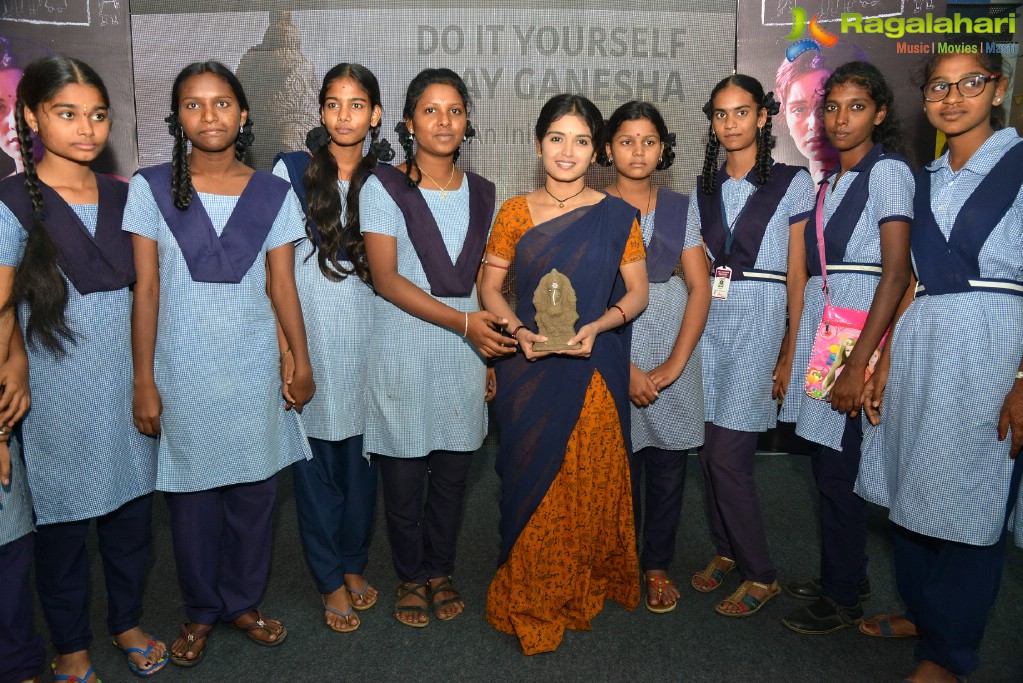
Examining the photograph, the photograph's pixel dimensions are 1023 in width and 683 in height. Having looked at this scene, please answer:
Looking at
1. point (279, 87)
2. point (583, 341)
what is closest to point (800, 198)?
point (583, 341)

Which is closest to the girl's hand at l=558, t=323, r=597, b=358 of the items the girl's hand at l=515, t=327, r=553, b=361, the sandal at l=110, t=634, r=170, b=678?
the girl's hand at l=515, t=327, r=553, b=361

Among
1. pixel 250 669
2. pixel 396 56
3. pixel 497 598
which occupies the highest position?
pixel 396 56

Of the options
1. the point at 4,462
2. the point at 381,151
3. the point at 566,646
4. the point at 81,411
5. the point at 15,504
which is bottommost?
the point at 566,646

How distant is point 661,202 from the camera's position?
2512mm

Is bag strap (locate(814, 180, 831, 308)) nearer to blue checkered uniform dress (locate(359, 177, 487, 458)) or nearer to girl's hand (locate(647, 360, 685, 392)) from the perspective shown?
girl's hand (locate(647, 360, 685, 392))

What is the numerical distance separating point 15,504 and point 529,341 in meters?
1.38

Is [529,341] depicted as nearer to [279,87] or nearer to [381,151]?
[381,151]

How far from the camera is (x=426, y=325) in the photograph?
2.44m

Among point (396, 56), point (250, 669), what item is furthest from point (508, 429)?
point (396, 56)

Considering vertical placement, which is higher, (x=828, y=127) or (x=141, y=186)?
(x=828, y=127)

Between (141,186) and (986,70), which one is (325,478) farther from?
(986,70)

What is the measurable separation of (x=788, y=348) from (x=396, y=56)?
287cm

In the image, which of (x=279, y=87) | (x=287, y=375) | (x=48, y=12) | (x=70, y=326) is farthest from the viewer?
(x=279, y=87)

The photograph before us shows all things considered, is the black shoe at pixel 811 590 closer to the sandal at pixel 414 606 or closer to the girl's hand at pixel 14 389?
the sandal at pixel 414 606
